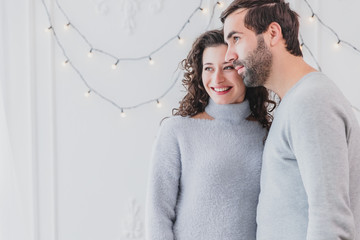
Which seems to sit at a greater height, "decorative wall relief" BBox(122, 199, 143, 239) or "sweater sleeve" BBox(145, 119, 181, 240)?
"sweater sleeve" BBox(145, 119, 181, 240)

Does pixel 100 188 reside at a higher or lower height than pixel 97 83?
lower

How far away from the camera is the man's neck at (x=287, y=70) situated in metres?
1.10

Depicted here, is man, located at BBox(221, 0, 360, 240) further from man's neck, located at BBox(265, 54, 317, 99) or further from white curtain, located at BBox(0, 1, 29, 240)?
white curtain, located at BBox(0, 1, 29, 240)

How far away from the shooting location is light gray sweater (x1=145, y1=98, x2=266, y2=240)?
1.27 m

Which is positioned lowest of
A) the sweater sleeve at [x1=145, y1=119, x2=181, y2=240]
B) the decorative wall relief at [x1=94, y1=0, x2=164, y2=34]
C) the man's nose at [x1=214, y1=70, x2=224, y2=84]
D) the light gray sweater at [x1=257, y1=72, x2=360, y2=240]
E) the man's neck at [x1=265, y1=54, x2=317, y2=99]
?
the sweater sleeve at [x1=145, y1=119, x2=181, y2=240]

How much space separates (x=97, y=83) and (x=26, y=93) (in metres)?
0.38

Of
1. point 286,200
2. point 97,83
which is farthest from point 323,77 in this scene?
point 97,83

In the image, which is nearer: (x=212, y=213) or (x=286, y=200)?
(x=286, y=200)

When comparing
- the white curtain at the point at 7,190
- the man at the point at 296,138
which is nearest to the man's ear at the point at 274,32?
the man at the point at 296,138

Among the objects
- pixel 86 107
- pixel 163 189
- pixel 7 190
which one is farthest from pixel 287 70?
pixel 7 190

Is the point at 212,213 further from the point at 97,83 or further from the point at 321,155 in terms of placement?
the point at 97,83

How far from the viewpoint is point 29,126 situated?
1852 millimetres

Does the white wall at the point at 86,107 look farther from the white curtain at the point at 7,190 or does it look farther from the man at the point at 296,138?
the man at the point at 296,138

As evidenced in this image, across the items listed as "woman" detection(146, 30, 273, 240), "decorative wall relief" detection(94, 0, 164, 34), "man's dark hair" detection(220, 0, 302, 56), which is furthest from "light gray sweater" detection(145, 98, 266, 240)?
"decorative wall relief" detection(94, 0, 164, 34)
